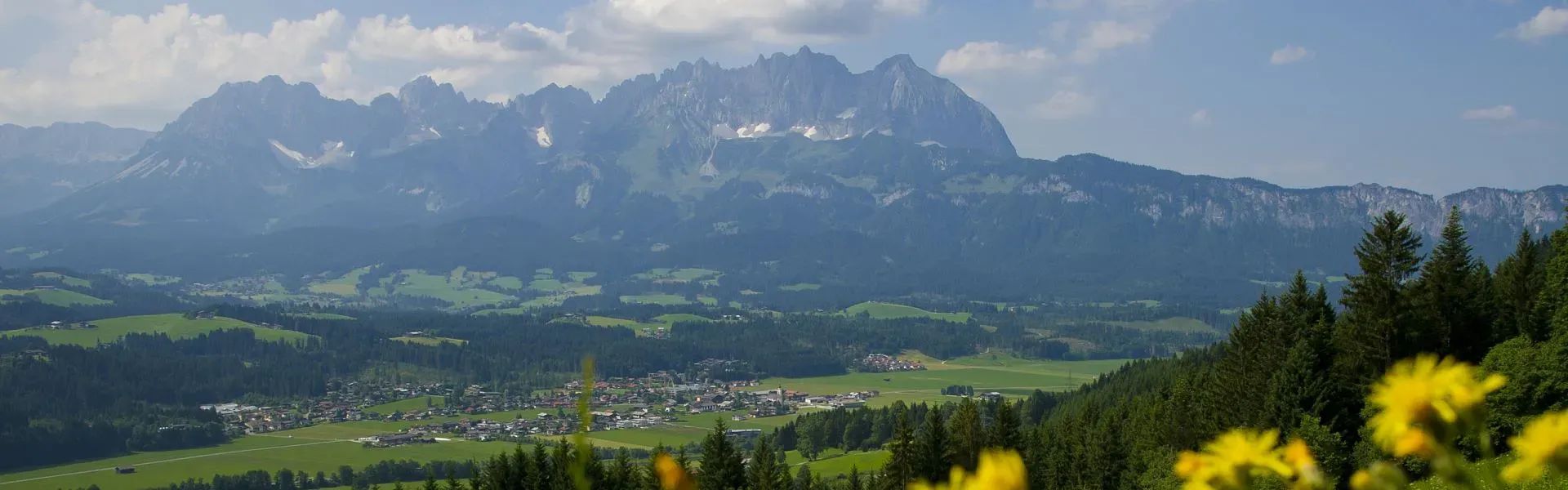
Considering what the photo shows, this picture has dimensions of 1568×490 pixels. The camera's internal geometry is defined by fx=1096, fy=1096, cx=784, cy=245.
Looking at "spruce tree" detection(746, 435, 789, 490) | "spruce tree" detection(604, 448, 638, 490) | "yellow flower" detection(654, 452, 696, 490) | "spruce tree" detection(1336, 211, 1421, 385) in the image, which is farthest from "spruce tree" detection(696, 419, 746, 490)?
"yellow flower" detection(654, 452, 696, 490)

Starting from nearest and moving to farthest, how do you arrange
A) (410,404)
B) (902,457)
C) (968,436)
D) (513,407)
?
1. (902,457)
2. (968,436)
3. (513,407)
4. (410,404)

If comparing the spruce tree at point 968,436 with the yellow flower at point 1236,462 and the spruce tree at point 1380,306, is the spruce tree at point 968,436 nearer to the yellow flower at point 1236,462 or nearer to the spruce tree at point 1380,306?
the spruce tree at point 1380,306

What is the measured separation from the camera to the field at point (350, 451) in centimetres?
9762

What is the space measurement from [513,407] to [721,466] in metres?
107

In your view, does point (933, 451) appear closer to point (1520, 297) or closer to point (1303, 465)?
point (1520, 297)

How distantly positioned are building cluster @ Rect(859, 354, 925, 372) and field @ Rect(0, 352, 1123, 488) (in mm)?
22888

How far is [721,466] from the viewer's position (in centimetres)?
4425

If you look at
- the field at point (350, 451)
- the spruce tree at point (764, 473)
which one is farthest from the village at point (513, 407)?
the spruce tree at point (764, 473)

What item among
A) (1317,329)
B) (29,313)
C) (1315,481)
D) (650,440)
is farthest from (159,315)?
(1315,481)

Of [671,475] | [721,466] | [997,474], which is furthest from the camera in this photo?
[721,466]

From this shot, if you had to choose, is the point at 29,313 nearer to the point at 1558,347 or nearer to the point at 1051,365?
the point at 1051,365

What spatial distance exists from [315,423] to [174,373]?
108 ft

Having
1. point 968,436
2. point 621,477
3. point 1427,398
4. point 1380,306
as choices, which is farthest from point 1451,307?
point 1427,398

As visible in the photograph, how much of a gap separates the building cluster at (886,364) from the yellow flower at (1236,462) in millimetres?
183083
